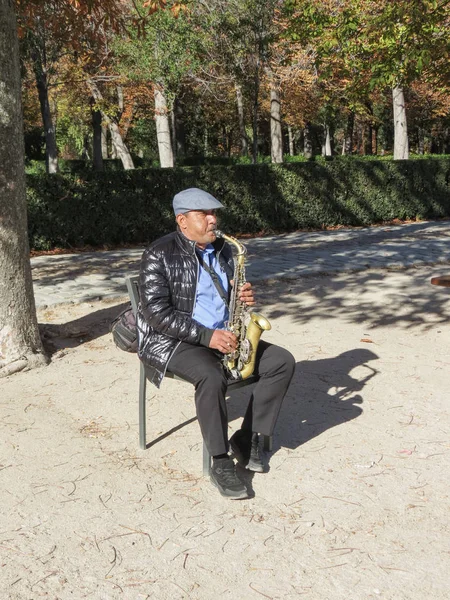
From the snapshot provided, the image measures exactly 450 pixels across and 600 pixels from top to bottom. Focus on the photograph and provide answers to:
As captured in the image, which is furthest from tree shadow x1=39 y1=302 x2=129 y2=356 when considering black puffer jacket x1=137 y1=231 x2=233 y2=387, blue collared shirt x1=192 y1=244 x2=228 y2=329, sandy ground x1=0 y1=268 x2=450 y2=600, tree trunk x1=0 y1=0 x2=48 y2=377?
blue collared shirt x1=192 y1=244 x2=228 y2=329

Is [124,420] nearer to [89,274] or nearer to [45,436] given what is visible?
[45,436]

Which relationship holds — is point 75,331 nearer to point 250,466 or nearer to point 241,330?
point 241,330

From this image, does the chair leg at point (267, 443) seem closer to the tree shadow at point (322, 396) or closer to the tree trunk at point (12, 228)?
the tree shadow at point (322, 396)

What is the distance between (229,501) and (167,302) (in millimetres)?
1174

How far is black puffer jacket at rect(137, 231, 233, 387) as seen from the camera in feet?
14.1

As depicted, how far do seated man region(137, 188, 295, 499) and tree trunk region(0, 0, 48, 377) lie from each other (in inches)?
88.3

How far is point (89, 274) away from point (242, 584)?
7.92 metres

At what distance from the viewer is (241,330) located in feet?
14.3

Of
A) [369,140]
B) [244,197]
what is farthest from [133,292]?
[369,140]

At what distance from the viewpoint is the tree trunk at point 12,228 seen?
620cm

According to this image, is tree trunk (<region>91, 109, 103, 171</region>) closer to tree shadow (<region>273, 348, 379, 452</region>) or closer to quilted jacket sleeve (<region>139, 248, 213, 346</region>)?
tree shadow (<region>273, 348, 379, 452</region>)

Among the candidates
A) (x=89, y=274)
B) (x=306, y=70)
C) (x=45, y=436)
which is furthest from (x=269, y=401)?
(x=306, y=70)

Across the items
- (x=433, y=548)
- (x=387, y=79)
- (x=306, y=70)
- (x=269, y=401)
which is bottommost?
(x=433, y=548)

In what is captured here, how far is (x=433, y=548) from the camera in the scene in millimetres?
3500
